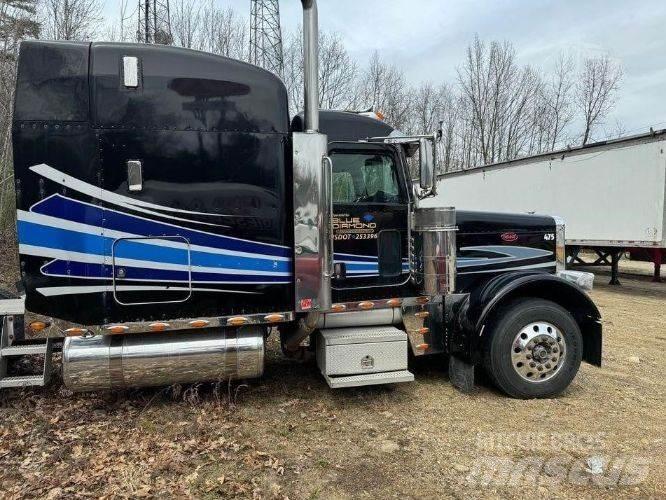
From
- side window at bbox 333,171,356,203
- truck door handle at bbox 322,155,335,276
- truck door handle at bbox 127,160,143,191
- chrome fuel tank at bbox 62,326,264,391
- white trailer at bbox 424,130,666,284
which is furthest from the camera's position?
white trailer at bbox 424,130,666,284

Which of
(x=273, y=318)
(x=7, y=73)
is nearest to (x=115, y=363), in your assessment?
(x=273, y=318)

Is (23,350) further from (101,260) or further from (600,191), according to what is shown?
(600,191)

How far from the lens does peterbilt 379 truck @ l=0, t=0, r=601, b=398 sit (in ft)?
12.8

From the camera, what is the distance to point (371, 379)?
182 inches

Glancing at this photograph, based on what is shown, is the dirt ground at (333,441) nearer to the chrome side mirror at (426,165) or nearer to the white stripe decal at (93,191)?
the white stripe decal at (93,191)

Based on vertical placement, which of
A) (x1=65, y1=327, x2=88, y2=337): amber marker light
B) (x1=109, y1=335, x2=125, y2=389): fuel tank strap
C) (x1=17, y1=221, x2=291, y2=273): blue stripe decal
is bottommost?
(x1=109, y1=335, x2=125, y2=389): fuel tank strap

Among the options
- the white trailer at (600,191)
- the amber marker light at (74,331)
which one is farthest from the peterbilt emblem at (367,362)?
the white trailer at (600,191)

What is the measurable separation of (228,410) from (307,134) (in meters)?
2.55

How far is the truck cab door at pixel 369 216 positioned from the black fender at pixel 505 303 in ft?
2.34

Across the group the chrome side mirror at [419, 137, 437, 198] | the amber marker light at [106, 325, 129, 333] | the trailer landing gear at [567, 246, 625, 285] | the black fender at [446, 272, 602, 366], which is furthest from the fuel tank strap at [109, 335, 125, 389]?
the trailer landing gear at [567, 246, 625, 285]

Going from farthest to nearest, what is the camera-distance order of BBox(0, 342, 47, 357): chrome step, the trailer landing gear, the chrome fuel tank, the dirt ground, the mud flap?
the trailer landing gear → the mud flap → BBox(0, 342, 47, 357): chrome step → the chrome fuel tank → the dirt ground

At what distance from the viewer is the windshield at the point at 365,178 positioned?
183 inches

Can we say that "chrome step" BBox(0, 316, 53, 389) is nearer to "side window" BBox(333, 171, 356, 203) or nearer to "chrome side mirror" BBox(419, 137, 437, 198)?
"side window" BBox(333, 171, 356, 203)

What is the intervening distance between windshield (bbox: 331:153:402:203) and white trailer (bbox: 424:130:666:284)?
904 centimetres
